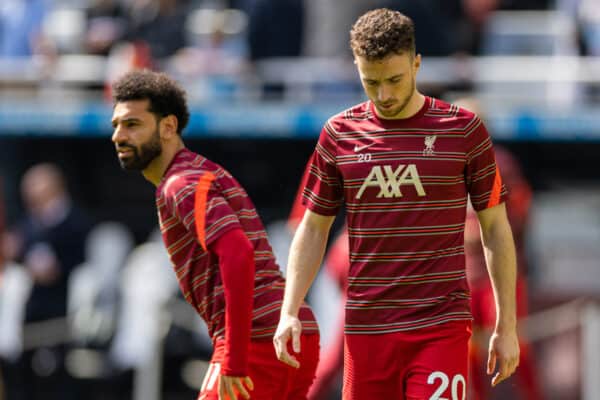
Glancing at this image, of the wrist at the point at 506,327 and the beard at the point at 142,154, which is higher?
the beard at the point at 142,154

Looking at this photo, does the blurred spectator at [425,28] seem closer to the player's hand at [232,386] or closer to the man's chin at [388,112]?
the man's chin at [388,112]

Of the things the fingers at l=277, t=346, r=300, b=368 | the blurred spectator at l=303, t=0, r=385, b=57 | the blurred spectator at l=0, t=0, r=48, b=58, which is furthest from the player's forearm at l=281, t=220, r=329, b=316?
the blurred spectator at l=0, t=0, r=48, b=58

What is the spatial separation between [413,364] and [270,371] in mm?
697

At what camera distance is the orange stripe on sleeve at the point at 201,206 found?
5594mm

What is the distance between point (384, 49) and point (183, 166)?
1.14 meters

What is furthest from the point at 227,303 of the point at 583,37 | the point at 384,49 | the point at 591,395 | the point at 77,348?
the point at 583,37

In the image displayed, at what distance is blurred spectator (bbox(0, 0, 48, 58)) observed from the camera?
596 inches

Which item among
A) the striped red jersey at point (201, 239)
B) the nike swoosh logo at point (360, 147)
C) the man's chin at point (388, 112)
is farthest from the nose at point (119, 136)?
the man's chin at point (388, 112)

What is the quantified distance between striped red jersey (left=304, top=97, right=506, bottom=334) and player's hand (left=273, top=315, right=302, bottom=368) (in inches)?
11.1

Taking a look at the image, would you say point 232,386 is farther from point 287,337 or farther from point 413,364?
point 413,364

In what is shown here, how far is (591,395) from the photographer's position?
11570 millimetres

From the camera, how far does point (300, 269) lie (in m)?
5.82

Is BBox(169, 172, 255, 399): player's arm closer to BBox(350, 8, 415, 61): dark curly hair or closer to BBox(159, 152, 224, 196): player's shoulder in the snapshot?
BBox(159, 152, 224, 196): player's shoulder

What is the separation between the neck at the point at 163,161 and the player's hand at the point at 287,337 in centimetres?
97
